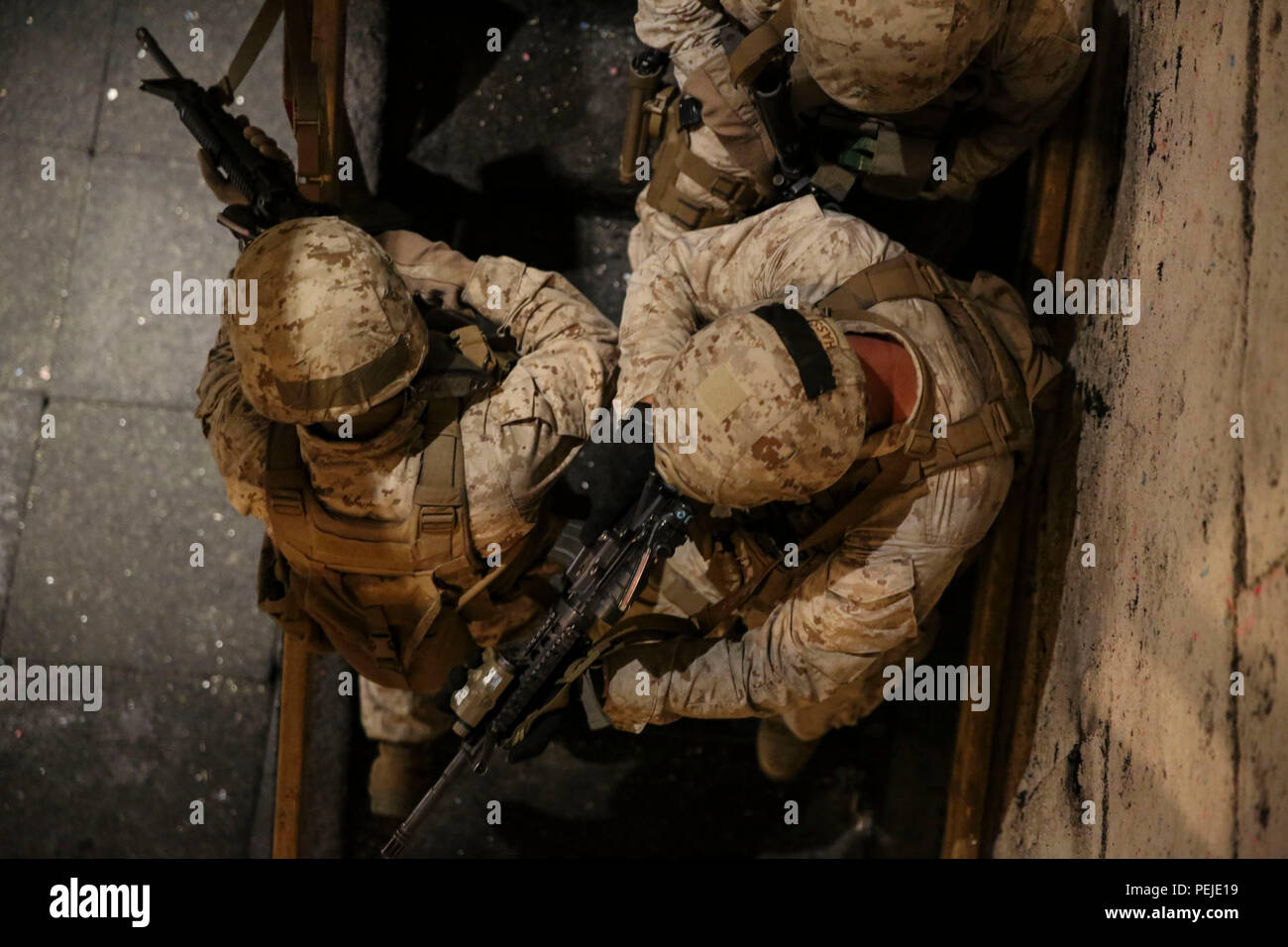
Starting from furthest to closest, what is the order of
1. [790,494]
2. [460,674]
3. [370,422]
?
[460,674] < [370,422] < [790,494]

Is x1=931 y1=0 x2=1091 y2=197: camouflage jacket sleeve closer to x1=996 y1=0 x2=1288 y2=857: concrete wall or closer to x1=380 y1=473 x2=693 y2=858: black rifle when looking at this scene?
x1=996 y1=0 x2=1288 y2=857: concrete wall

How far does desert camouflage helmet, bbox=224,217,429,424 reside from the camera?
2268 mm

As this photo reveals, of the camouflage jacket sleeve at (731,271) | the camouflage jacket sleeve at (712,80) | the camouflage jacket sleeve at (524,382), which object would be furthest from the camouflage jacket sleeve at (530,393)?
the camouflage jacket sleeve at (712,80)

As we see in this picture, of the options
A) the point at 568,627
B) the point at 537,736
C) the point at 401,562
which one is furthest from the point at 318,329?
the point at 537,736

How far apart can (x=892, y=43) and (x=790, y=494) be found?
0.90 m

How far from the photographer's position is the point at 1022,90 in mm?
2682

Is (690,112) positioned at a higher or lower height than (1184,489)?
higher

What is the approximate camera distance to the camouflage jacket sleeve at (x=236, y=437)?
8.44 feet

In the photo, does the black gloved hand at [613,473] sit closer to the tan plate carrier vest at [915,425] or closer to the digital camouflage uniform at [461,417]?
the digital camouflage uniform at [461,417]

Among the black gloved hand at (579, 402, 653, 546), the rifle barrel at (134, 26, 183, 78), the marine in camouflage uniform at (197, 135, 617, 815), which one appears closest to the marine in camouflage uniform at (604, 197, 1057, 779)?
the marine in camouflage uniform at (197, 135, 617, 815)

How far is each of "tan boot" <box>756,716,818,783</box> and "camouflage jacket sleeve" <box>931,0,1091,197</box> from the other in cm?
147

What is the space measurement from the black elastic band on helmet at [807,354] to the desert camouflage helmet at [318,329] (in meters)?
0.73

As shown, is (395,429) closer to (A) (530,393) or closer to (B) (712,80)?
(A) (530,393)
